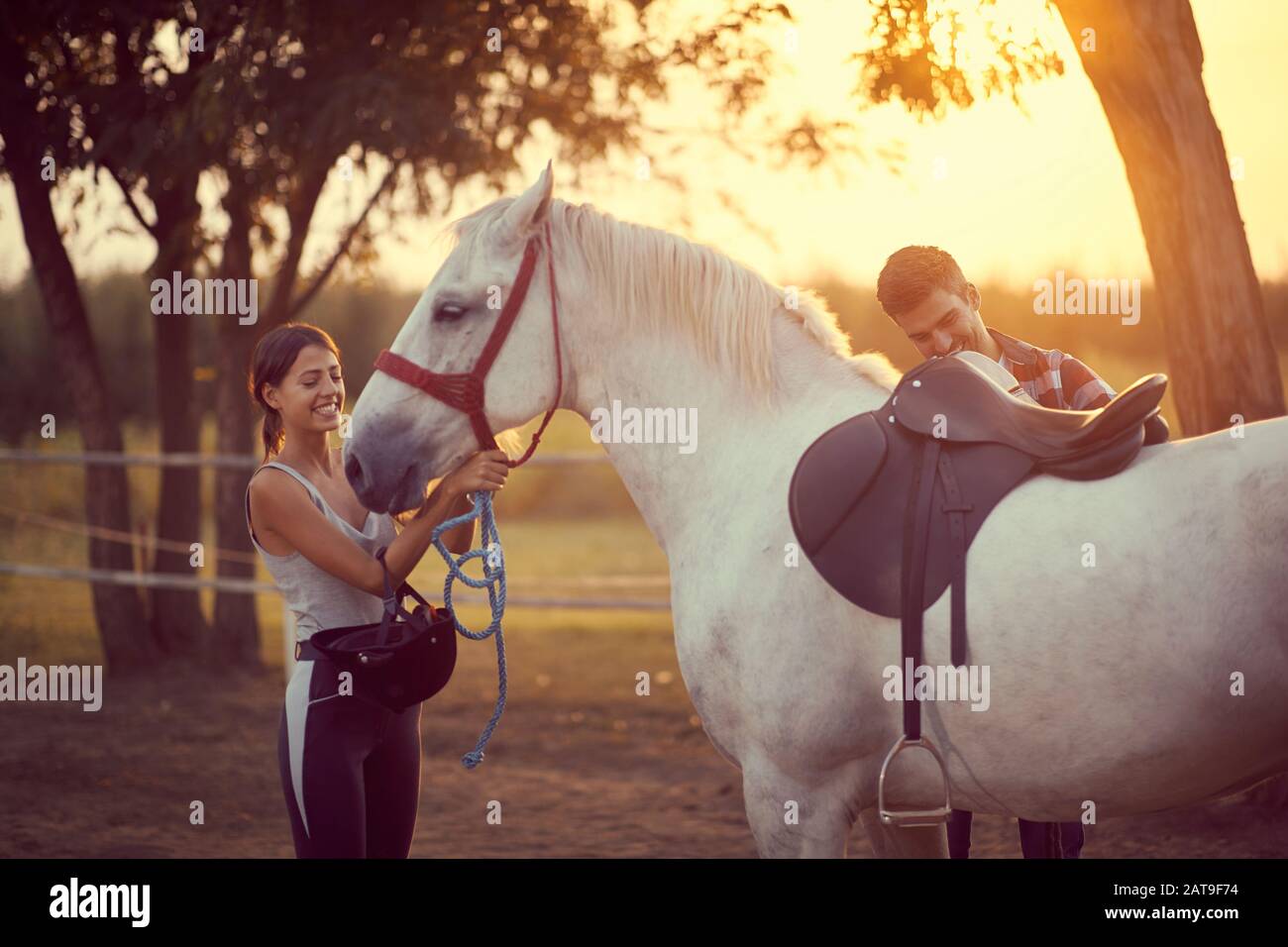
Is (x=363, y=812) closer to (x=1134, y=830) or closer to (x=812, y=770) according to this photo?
(x=812, y=770)

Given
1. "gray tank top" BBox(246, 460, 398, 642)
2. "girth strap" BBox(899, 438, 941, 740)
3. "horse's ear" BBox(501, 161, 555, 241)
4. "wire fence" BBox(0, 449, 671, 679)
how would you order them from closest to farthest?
"girth strap" BBox(899, 438, 941, 740) < "horse's ear" BBox(501, 161, 555, 241) < "gray tank top" BBox(246, 460, 398, 642) < "wire fence" BBox(0, 449, 671, 679)

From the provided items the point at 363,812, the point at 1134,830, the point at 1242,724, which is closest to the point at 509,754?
the point at 1134,830

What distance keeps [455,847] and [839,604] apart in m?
3.13

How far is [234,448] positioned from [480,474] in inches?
270

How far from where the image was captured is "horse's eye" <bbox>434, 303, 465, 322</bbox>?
2.44 metres

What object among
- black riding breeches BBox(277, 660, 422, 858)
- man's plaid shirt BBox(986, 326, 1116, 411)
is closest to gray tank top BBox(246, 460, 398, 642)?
black riding breeches BBox(277, 660, 422, 858)

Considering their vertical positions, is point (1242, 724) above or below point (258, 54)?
below

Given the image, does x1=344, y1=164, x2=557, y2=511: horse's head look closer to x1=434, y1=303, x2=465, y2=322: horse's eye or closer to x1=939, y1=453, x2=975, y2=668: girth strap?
x1=434, y1=303, x2=465, y2=322: horse's eye

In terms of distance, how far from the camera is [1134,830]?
184 inches

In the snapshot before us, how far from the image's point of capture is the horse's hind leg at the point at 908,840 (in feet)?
8.46

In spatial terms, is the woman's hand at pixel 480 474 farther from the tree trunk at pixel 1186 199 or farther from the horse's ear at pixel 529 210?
the tree trunk at pixel 1186 199

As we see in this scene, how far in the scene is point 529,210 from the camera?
2.42m

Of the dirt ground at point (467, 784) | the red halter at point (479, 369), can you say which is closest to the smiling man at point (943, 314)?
the red halter at point (479, 369)

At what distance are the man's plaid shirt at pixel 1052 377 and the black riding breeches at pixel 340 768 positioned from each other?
1.77 meters
